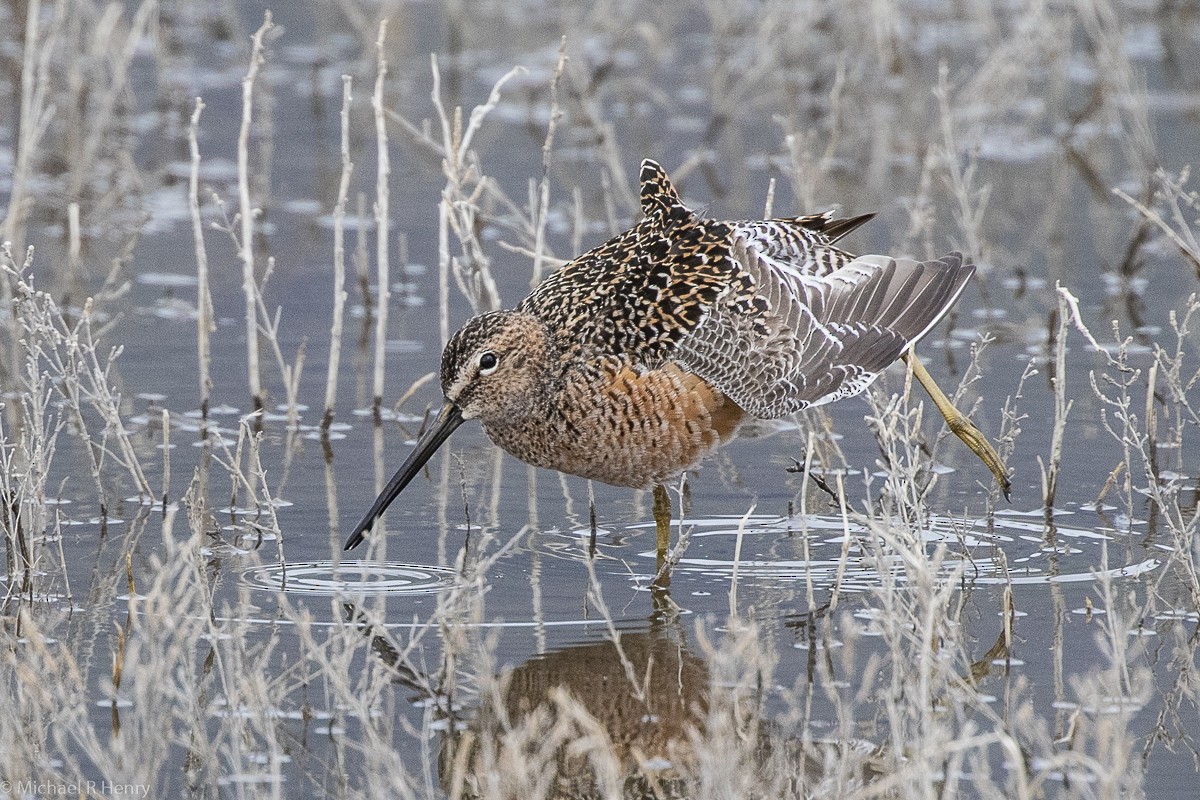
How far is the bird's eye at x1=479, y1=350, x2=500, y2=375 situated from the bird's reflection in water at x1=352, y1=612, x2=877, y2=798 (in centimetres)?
75

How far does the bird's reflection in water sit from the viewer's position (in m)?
3.52

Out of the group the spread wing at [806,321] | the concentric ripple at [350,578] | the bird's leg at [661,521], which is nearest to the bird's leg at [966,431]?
the spread wing at [806,321]

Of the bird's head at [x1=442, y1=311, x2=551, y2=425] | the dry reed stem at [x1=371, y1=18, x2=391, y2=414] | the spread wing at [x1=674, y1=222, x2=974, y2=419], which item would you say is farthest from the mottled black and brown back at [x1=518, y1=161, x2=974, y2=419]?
the dry reed stem at [x1=371, y1=18, x2=391, y2=414]

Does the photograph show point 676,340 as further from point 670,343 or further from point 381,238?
point 381,238

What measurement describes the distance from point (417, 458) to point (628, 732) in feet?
4.11

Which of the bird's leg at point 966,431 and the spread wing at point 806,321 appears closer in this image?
the spread wing at point 806,321

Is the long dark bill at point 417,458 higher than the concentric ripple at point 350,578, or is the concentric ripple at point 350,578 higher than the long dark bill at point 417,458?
the long dark bill at point 417,458

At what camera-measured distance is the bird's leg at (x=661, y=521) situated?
5320mm

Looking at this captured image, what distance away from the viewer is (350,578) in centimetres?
507

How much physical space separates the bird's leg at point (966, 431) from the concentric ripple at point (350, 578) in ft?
5.50

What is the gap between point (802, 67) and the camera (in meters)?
11.4

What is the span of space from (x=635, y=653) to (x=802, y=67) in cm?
732

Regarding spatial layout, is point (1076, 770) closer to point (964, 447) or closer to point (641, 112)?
point (964, 447)

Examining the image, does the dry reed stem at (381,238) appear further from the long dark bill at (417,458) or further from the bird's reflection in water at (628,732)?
the bird's reflection in water at (628,732)
